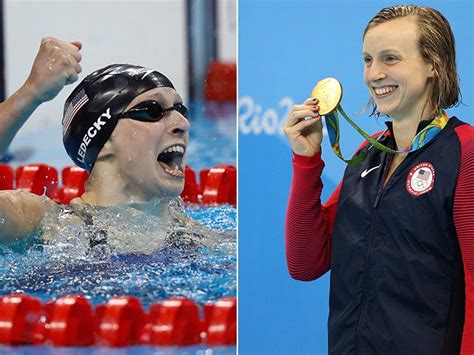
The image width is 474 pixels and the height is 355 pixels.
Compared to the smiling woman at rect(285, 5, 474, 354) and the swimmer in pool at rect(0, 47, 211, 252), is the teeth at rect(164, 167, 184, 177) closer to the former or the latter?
the swimmer in pool at rect(0, 47, 211, 252)

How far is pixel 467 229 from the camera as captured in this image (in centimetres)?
141

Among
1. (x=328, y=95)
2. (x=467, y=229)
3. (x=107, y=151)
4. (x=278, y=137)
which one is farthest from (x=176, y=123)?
(x=467, y=229)

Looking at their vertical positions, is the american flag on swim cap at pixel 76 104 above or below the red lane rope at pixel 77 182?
above

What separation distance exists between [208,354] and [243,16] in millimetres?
885

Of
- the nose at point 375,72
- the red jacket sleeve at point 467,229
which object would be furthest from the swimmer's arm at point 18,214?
the red jacket sleeve at point 467,229

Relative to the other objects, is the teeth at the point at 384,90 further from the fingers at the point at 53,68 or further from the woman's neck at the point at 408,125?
the fingers at the point at 53,68

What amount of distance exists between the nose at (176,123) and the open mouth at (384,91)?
0.81 metres

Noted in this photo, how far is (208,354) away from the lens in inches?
95.7

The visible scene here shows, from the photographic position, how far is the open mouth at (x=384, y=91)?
155 centimetres

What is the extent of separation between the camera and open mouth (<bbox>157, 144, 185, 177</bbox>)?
7.71 feet

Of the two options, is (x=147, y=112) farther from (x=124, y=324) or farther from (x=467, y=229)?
(x=467, y=229)

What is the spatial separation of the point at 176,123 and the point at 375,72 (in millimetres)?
826

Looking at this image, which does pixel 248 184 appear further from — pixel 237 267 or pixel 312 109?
pixel 312 109

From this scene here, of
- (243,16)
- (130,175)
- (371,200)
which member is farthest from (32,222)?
(371,200)
